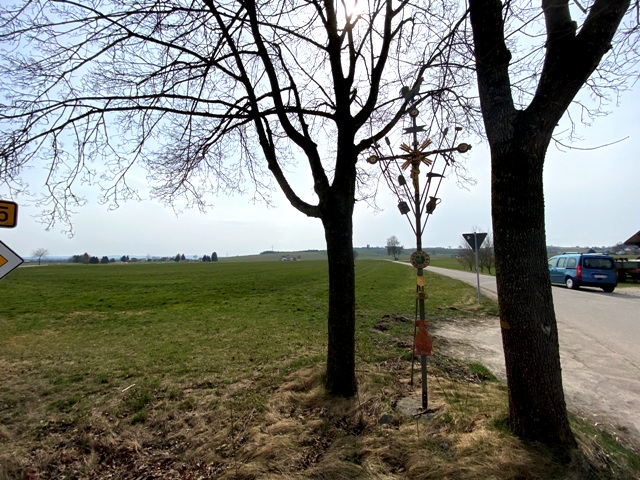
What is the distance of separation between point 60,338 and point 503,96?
35.1 ft

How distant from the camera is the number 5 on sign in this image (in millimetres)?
3512

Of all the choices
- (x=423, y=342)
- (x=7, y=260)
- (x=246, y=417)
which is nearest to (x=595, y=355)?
(x=423, y=342)

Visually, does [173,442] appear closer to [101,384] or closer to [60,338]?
[101,384]

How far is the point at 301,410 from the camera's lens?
12.4 ft

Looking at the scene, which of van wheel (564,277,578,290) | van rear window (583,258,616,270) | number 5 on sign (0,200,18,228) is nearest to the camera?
number 5 on sign (0,200,18,228)

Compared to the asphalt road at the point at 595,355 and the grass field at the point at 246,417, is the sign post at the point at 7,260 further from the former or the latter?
the asphalt road at the point at 595,355

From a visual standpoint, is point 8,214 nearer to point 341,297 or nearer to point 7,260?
point 7,260

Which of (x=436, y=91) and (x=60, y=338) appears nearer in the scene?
(x=436, y=91)

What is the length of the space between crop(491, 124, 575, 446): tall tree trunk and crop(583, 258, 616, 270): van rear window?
17.8m

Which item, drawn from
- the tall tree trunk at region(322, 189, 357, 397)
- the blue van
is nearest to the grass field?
the tall tree trunk at region(322, 189, 357, 397)

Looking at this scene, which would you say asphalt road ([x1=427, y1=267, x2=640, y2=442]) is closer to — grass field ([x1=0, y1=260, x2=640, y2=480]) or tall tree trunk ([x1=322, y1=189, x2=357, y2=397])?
grass field ([x1=0, y1=260, x2=640, y2=480])

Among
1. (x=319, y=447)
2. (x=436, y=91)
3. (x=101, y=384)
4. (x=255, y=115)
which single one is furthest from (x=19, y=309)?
(x=436, y=91)

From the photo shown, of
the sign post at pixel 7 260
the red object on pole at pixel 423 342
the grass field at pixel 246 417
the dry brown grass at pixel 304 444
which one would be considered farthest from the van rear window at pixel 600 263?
the sign post at pixel 7 260

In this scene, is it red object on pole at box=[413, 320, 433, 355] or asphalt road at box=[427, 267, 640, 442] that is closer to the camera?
red object on pole at box=[413, 320, 433, 355]
